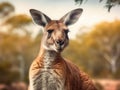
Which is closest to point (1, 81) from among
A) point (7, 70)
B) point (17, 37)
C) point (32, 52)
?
point (7, 70)

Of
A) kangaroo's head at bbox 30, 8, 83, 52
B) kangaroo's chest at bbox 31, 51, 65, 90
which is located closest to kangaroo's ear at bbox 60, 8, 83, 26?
kangaroo's head at bbox 30, 8, 83, 52

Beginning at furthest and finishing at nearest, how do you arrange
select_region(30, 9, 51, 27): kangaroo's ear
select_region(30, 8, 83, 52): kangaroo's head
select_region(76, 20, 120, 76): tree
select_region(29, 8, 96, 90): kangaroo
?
1. select_region(76, 20, 120, 76): tree
2. select_region(30, 9, 51, 27): kangaroo's ear
3. select_region(29, 8, 96, 90): kangaroo
4. select_region(30, 8, 83, 52): kangaroo's head

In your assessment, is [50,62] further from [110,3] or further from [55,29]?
[110,3]

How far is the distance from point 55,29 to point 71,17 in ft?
1.14

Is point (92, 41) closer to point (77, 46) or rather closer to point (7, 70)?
point (77, 46)

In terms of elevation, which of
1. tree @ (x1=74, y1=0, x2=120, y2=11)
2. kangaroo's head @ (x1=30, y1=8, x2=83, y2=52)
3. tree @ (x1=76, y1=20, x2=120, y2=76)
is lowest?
tree @ (x1=76, y1=20, x2=120, y2=76)

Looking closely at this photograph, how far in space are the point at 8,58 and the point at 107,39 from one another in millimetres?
8542

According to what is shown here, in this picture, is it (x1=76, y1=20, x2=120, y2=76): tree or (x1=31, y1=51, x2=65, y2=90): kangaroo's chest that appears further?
(x1=76, y1=20, x2=120, y2=76): tree

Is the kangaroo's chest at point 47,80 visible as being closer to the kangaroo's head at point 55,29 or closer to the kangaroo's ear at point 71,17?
the kangaroo's head at point 55,29

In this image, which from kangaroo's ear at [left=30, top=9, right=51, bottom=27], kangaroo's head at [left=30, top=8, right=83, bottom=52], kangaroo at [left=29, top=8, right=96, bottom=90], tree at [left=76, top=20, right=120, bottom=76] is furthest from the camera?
tree at [left=76, top=20, right=120, bottom=76]

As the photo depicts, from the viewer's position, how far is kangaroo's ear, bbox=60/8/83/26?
24.7 ft

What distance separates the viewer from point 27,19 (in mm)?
43219

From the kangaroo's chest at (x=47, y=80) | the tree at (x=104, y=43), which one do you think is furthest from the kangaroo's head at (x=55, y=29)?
the tree at (x=104, y=43)

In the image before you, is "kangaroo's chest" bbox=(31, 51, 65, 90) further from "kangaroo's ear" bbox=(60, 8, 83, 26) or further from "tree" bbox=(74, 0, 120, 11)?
"tree" bbox=(74, 0, 120, 11)
